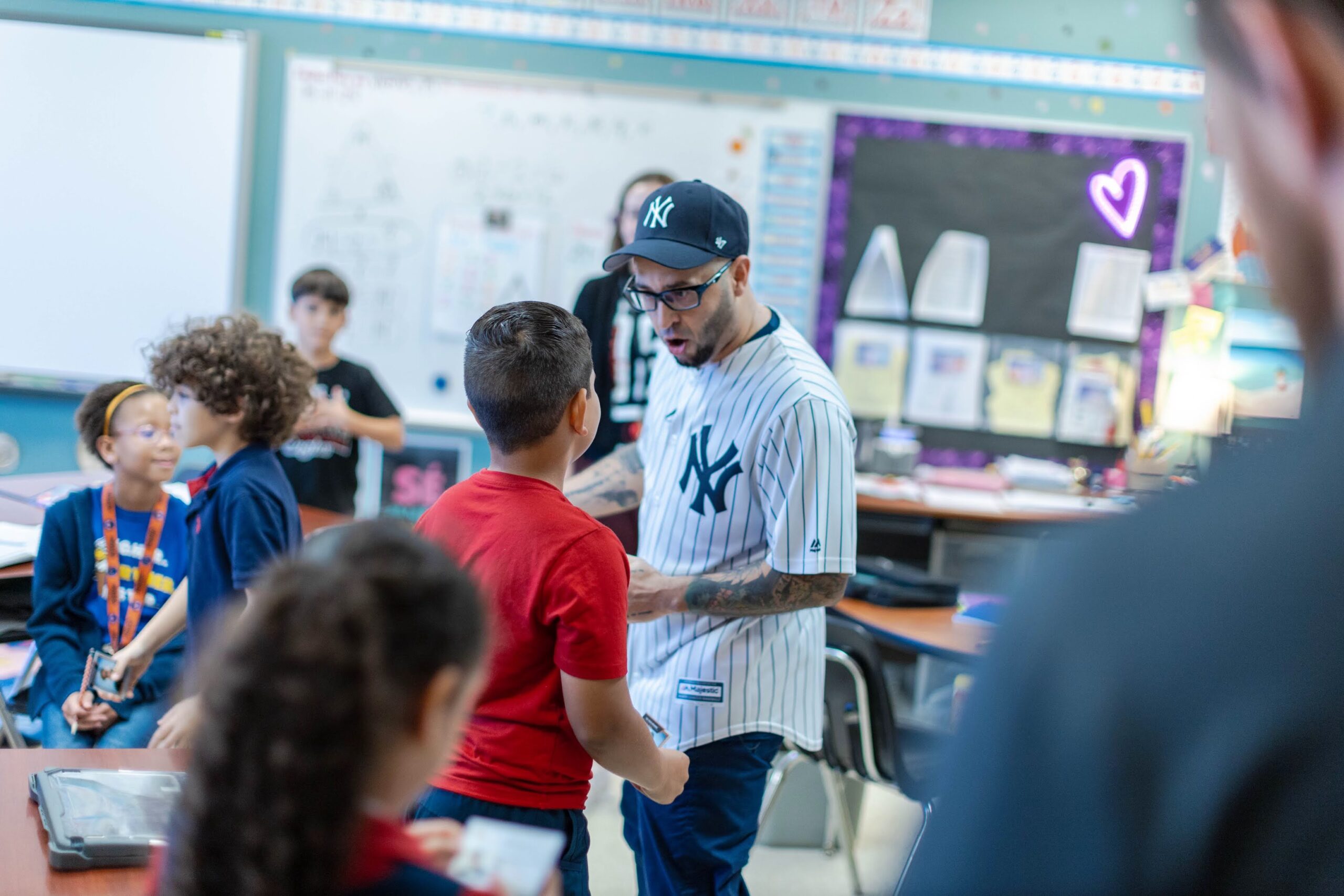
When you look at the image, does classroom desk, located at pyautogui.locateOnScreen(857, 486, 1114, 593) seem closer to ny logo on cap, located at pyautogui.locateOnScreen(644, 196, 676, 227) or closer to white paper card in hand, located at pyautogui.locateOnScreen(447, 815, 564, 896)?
ny logo on cap, located at pyautogui.locateOnScreen(644, 196, 676, 227)

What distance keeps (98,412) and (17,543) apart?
59cm

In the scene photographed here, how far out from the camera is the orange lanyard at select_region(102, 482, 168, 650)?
7.30 ft

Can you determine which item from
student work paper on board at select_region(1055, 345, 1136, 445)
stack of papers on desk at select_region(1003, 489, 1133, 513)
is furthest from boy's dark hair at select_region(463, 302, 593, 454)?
student work paper on board at select_region(1055, 345, 1136, 445)

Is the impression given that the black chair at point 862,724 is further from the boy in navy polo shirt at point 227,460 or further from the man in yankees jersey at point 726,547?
the boy in navy polo shirt at point 227,460

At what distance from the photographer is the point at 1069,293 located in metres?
4.69

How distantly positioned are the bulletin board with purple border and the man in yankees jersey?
2.90 meters

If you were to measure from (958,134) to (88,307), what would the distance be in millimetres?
3752

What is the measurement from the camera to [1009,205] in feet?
15.2

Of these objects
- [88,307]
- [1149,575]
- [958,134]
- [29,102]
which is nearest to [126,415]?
[1149,575]

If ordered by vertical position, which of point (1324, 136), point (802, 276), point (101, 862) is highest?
point (802, 276)

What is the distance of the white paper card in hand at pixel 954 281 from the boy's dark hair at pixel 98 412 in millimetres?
3297

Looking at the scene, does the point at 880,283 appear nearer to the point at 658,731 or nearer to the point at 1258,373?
the point at 1258,373

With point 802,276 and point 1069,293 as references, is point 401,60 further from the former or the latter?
point 1069,293

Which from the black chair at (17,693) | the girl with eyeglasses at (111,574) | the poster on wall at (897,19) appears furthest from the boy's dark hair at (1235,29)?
the poster on wall at (897,19)
